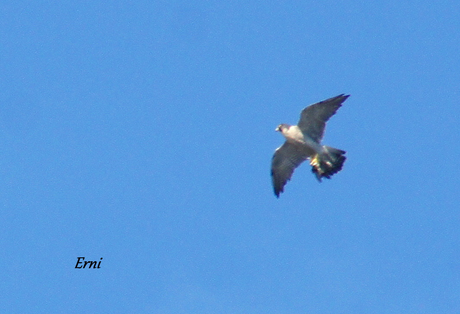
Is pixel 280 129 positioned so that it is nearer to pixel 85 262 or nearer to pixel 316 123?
pixel 316 123

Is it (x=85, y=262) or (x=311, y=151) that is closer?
(x=311, y=151)

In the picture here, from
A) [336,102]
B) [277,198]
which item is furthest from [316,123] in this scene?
[277,198]

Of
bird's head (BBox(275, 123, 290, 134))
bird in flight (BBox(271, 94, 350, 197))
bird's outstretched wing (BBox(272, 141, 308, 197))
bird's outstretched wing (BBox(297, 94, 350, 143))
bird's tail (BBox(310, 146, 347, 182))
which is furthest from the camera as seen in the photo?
bird's outstretched wing (BBox(272, 141, 308, 197))

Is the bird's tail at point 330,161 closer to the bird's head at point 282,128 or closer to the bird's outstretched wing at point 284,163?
the bird's outstretched wing at point 284,163

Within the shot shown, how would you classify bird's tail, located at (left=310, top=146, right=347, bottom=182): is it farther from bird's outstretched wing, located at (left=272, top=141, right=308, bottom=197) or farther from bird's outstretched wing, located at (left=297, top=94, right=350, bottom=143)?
bird's outstretched wing, located at (left=272, top=141, right=308, bottom=197)

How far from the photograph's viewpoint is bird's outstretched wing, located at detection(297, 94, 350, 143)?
26.1 m

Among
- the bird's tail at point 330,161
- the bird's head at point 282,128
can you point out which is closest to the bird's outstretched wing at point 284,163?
the bird's head at point 282,128

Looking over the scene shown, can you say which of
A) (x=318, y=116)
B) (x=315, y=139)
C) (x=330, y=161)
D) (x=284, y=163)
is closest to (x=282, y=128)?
(x=315, y=139)

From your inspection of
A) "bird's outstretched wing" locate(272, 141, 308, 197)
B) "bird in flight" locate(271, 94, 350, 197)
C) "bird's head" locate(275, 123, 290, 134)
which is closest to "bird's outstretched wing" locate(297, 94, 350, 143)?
"bird in flight" locate(271, 94, 350, 197)

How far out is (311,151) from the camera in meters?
27.0

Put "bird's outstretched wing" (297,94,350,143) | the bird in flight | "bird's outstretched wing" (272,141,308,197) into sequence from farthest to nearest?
1. "bird's outstretched wing" (272,141,308,197)
2. the bird in flight
3. "bird's outstretched wing" (297,94,350,143)

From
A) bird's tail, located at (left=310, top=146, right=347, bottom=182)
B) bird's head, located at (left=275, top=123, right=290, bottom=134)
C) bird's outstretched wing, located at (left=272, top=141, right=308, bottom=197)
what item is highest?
bird's head, located at (left=275, top=123, right=290, bottom=134)

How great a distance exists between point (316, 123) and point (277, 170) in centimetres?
217

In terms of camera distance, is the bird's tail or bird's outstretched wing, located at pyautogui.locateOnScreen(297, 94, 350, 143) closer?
bird's outstretched wing, located at pyautogui.locateOnScreen(297, 94, 350, 143)
